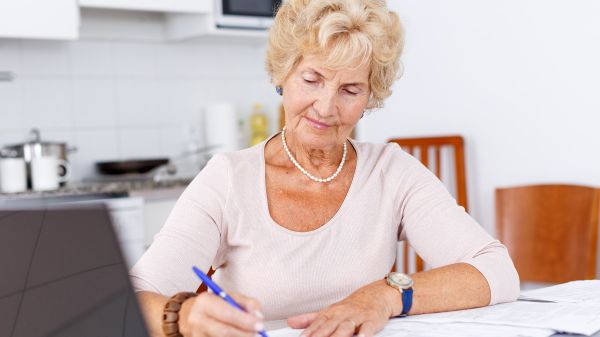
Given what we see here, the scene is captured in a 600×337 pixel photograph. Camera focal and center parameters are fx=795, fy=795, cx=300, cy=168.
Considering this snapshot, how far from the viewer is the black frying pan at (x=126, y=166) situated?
350cm

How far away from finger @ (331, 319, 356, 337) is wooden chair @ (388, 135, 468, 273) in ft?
6.21

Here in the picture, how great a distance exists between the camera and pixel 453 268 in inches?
54.7

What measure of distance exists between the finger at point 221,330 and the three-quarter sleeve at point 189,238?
32 centimetres

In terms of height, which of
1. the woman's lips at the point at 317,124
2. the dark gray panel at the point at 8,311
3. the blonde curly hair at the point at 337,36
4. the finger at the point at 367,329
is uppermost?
the blonde curly hair at the point at 337,36

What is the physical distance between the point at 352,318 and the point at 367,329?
4cm

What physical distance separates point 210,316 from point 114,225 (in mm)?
322

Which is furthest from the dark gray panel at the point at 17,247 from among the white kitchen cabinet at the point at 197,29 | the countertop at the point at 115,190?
the white kitchen cabinet at the point at 197,29

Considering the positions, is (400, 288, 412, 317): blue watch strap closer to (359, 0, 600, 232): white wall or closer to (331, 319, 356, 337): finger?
(331, 319, 356, 337): finger

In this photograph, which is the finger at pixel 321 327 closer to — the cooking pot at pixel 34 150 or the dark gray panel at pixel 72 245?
the dark gray panel at pixel 72 245

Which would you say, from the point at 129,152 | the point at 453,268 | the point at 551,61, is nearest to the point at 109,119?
the point at 129,152

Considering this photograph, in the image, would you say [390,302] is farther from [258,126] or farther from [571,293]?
[258,126]

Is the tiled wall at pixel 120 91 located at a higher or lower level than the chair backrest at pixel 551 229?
higher

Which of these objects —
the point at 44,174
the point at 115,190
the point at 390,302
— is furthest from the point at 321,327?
the point at 44,174

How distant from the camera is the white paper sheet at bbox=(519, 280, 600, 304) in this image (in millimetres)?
1308
